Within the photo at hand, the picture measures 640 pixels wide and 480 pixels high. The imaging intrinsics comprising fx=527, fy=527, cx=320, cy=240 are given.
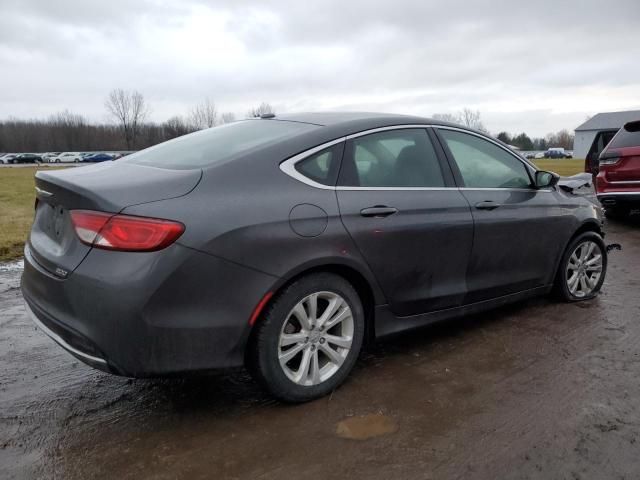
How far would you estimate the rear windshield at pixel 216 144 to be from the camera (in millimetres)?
2887

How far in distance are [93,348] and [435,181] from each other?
225 cm

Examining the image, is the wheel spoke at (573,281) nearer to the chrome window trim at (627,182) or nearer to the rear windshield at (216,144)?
the rear windshield at (216,144)

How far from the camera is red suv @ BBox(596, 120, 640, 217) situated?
7824mm

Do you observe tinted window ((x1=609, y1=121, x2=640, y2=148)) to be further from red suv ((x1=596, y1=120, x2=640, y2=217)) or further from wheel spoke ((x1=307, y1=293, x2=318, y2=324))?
wheel spoke ((x1=307, y1=293, x2=318, y2=324))

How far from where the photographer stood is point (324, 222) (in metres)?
2.79

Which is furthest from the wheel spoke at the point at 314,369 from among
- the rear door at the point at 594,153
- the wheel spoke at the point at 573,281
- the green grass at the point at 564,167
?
the green grass at the point at 564,167

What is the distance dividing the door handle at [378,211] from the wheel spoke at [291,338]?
748mm

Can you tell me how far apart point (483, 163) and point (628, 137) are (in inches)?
218

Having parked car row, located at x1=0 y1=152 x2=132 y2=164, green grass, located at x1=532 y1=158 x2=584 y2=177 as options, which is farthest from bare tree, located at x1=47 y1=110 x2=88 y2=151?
green grass, located at x1=532 y1=158 x2=584 y2=177

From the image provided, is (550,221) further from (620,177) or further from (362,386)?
(620,177)

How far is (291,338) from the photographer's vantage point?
273 cm

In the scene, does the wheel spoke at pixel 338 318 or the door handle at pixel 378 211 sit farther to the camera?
the door handle at pixel 378 211

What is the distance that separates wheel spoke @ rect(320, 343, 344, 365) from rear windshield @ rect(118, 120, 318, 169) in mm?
1137

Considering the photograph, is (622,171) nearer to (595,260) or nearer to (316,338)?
(595,260)
